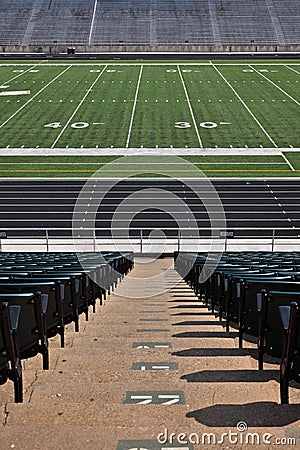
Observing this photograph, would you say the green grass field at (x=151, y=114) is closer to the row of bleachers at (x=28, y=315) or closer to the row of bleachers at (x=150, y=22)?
the row of bleachers at (x=150, y=22)

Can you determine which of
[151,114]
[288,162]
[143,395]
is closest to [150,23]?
[151,114]

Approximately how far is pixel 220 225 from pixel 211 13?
60300 millimetres

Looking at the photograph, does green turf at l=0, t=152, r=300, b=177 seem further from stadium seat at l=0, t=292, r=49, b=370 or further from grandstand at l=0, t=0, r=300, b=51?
grandstand at l=0, t=0, r=300, b=51

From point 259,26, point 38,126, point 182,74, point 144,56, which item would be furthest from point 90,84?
point 259,26

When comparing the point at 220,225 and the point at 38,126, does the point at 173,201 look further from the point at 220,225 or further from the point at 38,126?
the point at 38,126

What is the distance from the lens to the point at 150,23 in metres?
71.8

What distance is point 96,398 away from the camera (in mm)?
3340

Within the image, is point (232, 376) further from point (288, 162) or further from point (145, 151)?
point (145, 151)

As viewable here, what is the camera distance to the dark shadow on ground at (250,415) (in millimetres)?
2887

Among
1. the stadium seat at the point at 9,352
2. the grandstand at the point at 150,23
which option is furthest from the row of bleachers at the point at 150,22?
the stadium seat at the point at 9,352

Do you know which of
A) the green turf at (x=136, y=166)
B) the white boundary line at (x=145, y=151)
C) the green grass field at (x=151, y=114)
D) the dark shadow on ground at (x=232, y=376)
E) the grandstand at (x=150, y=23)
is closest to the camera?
the dark shadow on ground at (x=232, y=376)

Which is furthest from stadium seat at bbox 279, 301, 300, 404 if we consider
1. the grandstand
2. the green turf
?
the grandstand

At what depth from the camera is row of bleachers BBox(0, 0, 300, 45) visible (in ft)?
224

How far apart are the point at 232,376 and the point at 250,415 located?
2.35 feet
